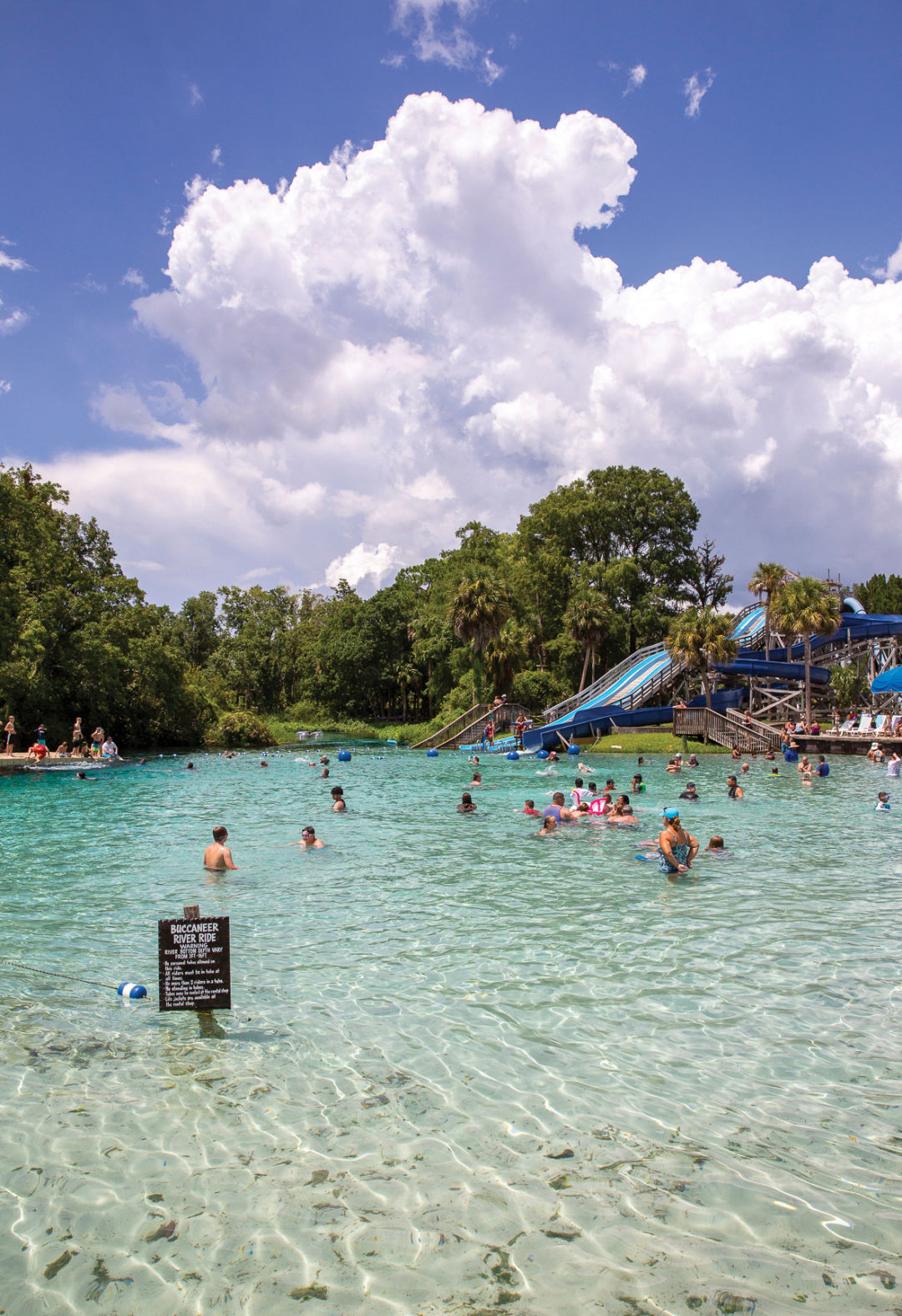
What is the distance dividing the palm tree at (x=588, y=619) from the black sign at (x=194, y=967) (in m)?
Result: 51.3

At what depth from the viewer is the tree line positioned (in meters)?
45.5

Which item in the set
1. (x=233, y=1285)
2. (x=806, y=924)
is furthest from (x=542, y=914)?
(x=233, y=1285)

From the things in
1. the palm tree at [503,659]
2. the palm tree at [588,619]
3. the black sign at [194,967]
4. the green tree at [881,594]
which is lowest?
the black sign at [194,967]

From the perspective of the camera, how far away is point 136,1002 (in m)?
8.13

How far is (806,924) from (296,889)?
7849 mm

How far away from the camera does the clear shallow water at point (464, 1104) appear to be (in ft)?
14.2

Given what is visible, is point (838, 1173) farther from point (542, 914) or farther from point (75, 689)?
point (75, 689)

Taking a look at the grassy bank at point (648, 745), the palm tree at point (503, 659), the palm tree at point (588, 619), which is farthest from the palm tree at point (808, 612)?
the palm tree at point (503, 659)

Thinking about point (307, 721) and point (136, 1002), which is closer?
point (136, 1002)

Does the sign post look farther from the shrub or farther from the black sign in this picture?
the shrub

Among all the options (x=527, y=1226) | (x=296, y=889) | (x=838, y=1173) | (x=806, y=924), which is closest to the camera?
(x=527, y=1226)

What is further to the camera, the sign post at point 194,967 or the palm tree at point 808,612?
the palm tree at point 808,612

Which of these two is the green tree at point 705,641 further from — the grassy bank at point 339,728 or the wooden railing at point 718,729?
the grassy bank at point 339,728

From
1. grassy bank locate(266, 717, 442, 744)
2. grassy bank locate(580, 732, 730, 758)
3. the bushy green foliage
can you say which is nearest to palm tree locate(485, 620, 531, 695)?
grassy bank locate(266, 717, 442, 744)
